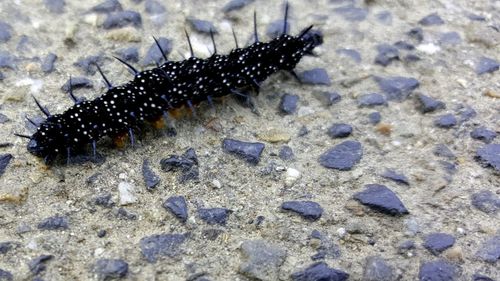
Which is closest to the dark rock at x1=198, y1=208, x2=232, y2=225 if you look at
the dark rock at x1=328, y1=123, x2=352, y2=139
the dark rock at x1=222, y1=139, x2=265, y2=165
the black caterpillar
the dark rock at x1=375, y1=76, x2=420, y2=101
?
the dark rock at x1=222, y1=139, x2=265, y2=165

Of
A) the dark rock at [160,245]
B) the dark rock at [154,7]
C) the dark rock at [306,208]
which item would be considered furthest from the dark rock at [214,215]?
the dark rock at [154,7]

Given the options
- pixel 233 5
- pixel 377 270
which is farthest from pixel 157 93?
pixel 377 270

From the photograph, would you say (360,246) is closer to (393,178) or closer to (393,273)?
(393,273)

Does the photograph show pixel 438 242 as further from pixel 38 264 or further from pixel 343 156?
pixel 38 264

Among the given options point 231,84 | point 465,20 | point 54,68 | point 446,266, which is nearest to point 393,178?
point 446,266

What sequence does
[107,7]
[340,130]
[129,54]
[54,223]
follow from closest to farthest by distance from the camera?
[54,223] → [340,130] → [129,54] → [107,7]
